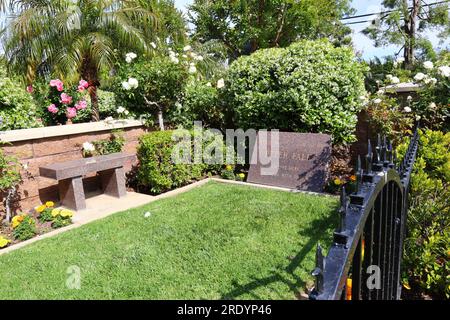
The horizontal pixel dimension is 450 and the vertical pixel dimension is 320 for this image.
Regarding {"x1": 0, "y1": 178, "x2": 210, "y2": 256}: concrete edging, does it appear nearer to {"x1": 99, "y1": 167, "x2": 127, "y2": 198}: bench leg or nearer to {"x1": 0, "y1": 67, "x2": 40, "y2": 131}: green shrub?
{"x1": 99, "y1": 167, "x2": 127, "y2": 198}: bench leg

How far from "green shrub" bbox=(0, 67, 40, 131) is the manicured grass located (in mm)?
2351

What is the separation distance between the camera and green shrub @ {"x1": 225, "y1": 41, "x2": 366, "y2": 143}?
5.71 m

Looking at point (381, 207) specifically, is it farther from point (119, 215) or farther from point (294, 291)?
point (119, 215)

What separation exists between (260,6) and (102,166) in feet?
43.0

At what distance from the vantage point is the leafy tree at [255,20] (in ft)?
50.6

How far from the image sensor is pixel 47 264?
3275 millimetres

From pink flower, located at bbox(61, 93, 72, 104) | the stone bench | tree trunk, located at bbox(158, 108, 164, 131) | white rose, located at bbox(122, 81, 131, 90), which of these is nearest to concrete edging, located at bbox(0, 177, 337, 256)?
the stone bench

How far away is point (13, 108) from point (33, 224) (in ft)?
7.14

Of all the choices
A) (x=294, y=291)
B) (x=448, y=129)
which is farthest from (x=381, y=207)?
(x=448, y=129)

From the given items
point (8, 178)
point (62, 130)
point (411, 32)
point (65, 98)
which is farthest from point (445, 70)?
point (411, 32)

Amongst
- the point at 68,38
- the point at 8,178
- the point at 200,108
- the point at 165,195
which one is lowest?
the point at 165,195

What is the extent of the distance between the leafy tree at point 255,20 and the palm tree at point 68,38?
30.0 ft

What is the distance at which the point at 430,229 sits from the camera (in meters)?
2.86

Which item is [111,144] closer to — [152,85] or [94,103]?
A: [152,85]
